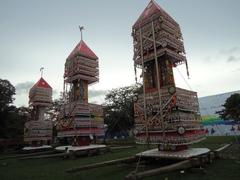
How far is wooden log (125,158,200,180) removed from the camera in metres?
5.12

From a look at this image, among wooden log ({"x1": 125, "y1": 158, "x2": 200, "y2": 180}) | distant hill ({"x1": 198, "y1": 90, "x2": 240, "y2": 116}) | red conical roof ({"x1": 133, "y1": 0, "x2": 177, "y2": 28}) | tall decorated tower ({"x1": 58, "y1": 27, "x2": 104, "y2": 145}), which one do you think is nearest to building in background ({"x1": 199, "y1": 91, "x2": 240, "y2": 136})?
distant hill ({"x1": 198, "y1": 90, "x2": 240, "y2": 116})

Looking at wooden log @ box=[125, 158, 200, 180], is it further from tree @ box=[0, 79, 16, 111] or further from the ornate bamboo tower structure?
tree @ box=[0, 79, 16, 111]

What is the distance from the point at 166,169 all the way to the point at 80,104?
13.4 meters

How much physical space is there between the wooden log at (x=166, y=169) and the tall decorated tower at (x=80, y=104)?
39.1ft

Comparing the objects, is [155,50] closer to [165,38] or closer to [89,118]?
[165,38]

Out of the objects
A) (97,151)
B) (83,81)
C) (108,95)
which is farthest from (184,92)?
(108,95)

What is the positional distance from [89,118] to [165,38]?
36.0 ft

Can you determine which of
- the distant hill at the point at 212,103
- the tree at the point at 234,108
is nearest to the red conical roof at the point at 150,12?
the tree at the point at 234,108

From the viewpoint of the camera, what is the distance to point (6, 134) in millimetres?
26234

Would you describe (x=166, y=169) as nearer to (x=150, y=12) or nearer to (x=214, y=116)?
(x=150, y=12)

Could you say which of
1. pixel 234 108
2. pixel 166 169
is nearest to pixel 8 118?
pixel 166 169

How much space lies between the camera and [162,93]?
33.1 feet

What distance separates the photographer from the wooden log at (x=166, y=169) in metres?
5.12

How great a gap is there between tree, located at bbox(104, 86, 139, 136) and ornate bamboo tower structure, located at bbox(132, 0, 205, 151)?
25.3 m
